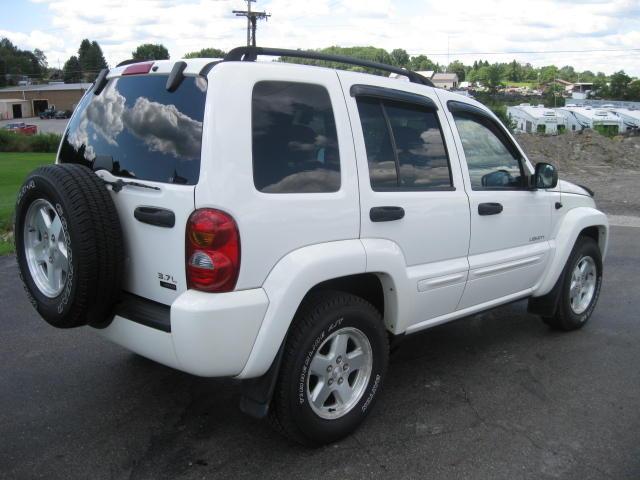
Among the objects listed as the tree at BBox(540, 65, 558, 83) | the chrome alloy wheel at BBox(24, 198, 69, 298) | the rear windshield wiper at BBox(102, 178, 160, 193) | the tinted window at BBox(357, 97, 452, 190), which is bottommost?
the chrome alloy wheel at BBox(24, 198, 69, 298)

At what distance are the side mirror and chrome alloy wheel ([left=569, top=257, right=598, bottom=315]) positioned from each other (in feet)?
3.23

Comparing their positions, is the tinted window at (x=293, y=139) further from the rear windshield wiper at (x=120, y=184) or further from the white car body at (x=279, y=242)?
the rear windshield wiper at (x=120, y=184)

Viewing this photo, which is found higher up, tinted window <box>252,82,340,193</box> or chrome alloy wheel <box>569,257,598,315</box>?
tinted window <box>252,82,340,193</box>

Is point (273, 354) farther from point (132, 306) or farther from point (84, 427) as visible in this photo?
point (84, 427)

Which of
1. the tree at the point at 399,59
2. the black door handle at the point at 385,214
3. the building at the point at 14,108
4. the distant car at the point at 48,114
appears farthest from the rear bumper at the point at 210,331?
the building at the point at 14,108

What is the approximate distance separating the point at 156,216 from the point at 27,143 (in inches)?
1691

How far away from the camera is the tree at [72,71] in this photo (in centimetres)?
13038

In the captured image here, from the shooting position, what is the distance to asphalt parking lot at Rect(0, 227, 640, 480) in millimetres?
3262

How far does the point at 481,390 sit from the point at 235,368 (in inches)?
76.6

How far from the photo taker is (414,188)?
149 inches

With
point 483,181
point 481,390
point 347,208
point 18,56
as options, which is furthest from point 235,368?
point 18,56

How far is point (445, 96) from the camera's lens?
422 cm

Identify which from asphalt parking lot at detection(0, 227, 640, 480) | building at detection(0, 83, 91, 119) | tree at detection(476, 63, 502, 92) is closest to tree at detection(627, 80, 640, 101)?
tree at detection(476, 63, 502, 92)

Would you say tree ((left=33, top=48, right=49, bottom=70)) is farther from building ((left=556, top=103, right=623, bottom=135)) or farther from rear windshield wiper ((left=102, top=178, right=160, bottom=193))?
rear windshield wiper ((left=102, top=178, right=160, bottom=193))
